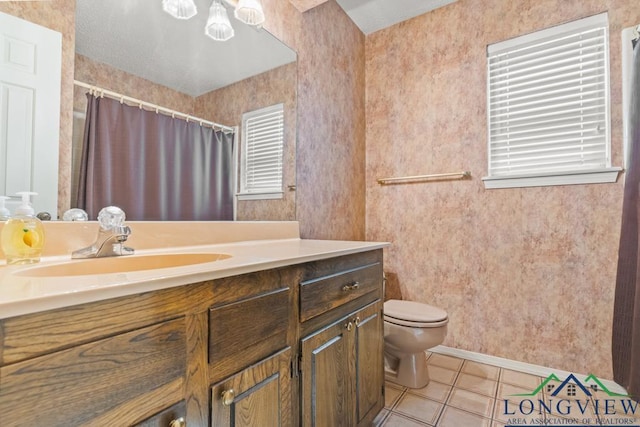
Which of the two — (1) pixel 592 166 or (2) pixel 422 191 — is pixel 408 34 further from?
(1) pixel 592 166

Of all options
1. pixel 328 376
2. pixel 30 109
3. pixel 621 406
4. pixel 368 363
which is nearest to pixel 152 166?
pixel 30 109

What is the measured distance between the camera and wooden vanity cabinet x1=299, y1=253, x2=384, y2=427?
1.00 m

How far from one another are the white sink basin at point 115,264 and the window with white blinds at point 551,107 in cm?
188

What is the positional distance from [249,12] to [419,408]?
218cm

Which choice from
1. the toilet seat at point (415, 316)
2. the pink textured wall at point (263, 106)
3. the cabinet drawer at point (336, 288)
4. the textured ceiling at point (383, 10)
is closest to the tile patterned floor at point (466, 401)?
the toilet seat at point (415, 316)

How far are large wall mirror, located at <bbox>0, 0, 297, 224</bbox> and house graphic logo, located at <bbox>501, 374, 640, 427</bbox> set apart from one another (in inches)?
61.6

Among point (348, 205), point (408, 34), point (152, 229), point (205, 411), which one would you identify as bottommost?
point (205, 411)

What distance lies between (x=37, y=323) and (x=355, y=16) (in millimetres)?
2635

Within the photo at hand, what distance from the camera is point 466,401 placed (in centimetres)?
167

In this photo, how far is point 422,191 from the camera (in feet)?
7.64

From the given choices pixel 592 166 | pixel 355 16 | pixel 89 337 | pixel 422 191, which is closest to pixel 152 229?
pixel 89 337

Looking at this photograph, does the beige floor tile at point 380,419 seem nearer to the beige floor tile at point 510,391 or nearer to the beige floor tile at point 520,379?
the beige floor tile at point 510,391

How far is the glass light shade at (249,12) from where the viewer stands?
1.52 meters

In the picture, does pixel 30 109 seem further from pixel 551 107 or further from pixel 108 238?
pixel 551 107
